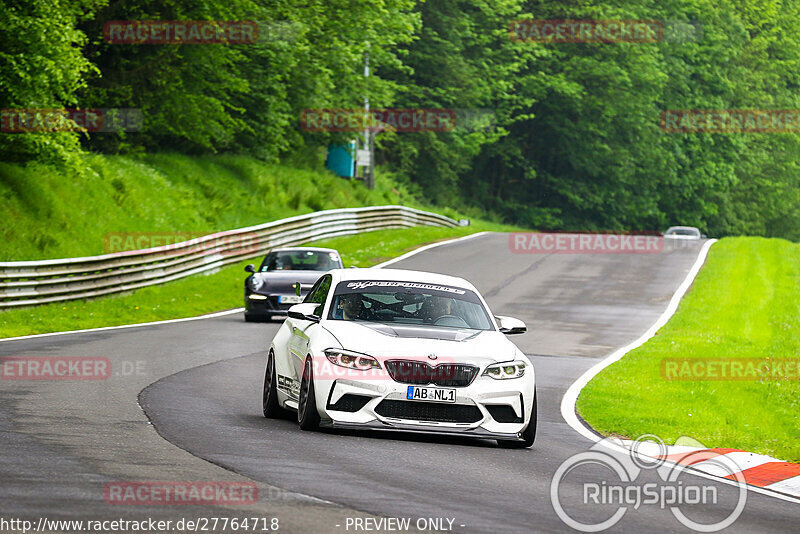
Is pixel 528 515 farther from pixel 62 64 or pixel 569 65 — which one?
pixel 569 65

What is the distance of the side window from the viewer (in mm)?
11957

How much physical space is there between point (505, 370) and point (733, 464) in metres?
2.04

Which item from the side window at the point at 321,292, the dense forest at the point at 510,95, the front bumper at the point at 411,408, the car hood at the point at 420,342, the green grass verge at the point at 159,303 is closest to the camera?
the front bumper at the point at 411,408

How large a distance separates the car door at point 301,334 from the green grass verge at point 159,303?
10.7m

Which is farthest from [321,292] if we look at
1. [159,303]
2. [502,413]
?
[159,303]

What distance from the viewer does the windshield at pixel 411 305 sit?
1164 centimetres

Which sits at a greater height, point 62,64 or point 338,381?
point 62,64

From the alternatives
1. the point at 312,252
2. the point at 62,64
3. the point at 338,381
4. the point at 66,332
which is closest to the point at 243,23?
the point at 62,64

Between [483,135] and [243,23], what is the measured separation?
90.9 feet

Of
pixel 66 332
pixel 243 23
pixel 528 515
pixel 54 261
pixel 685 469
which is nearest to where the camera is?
pixel 528 515

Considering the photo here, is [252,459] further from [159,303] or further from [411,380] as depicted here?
[159,303]

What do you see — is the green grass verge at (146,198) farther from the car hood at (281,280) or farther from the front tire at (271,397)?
the front tire at (271,397)

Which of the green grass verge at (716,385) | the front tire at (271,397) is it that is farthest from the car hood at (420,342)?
the green grass verge at (716,385)

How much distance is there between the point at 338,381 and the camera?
1052 centimetres
